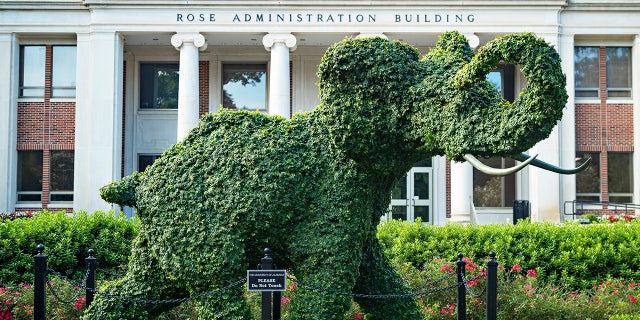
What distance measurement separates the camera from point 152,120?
2738 centimetres

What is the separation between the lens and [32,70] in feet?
86.3

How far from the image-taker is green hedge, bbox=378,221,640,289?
11.6 m

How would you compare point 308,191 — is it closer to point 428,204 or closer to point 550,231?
point 550,231

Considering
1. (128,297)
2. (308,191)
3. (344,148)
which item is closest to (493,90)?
(344,148)

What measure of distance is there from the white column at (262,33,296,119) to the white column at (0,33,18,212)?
901 cm

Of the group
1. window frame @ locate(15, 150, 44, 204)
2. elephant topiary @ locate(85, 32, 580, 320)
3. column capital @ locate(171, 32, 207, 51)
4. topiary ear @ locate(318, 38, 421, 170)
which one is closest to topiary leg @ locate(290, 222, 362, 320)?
elephant topiary @ locate(85, 32, 580, 320)

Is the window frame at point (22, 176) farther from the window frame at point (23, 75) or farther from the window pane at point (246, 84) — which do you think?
the window pane at point (246, 84)

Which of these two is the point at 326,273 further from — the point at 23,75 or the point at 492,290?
the point at 23,75

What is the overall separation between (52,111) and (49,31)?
284cm

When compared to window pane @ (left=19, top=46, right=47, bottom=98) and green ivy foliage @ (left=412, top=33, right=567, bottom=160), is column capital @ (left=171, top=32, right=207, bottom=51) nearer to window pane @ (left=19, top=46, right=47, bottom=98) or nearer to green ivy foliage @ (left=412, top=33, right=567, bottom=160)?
window pane @ (left=19, top=46, right=47, bottom=98)

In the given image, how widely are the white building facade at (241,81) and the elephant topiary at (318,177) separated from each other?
1791cm

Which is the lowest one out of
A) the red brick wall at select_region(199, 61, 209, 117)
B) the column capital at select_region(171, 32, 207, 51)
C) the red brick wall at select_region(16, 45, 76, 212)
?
the red brick wall at select_region(16, 45, 76, 212)

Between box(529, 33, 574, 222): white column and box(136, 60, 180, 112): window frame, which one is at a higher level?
box(136, 60, 180, 112): window frame

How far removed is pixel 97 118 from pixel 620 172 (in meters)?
18.6
